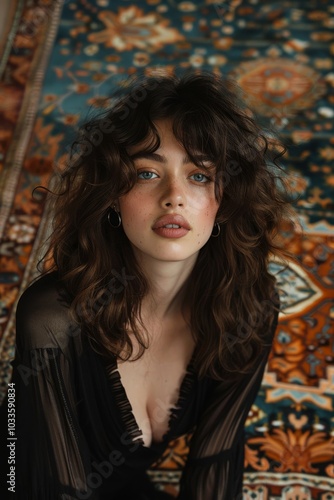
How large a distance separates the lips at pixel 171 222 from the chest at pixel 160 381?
417 millimetres

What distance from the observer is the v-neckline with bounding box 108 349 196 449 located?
1.51m

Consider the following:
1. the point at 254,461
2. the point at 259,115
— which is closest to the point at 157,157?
the point at 254,461

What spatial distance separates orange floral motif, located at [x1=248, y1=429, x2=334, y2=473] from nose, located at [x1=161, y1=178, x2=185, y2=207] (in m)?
0.94

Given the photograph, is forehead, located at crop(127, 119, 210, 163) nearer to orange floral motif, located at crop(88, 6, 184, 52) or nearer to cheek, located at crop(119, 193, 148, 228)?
cheek, located at crop(119, 193, 148, 228)

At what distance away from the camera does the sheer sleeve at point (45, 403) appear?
1362 mm

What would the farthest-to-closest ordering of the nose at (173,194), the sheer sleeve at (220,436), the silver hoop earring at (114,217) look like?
the sheer sleeve at (220,436)
the silver hoop earring at (114,217)
the nose at (173,194)

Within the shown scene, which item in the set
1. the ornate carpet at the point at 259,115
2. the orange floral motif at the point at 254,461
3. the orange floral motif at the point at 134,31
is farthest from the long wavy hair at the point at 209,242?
the orange floral motif at the point at 134,31

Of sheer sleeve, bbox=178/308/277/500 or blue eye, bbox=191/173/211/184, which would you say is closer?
blue eye, bbox=191/173/211/184

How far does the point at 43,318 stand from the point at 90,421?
0.98ft

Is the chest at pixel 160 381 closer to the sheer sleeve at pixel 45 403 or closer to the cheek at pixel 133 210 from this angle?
the sheer sleeve at pixel 45 403

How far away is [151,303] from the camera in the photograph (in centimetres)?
156

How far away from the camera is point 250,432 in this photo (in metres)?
1.97

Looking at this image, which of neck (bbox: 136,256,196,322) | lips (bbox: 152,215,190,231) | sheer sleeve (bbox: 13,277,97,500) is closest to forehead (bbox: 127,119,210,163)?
lips (bbox: 152,215,190,231)

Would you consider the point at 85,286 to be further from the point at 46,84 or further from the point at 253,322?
the point at 46,84
